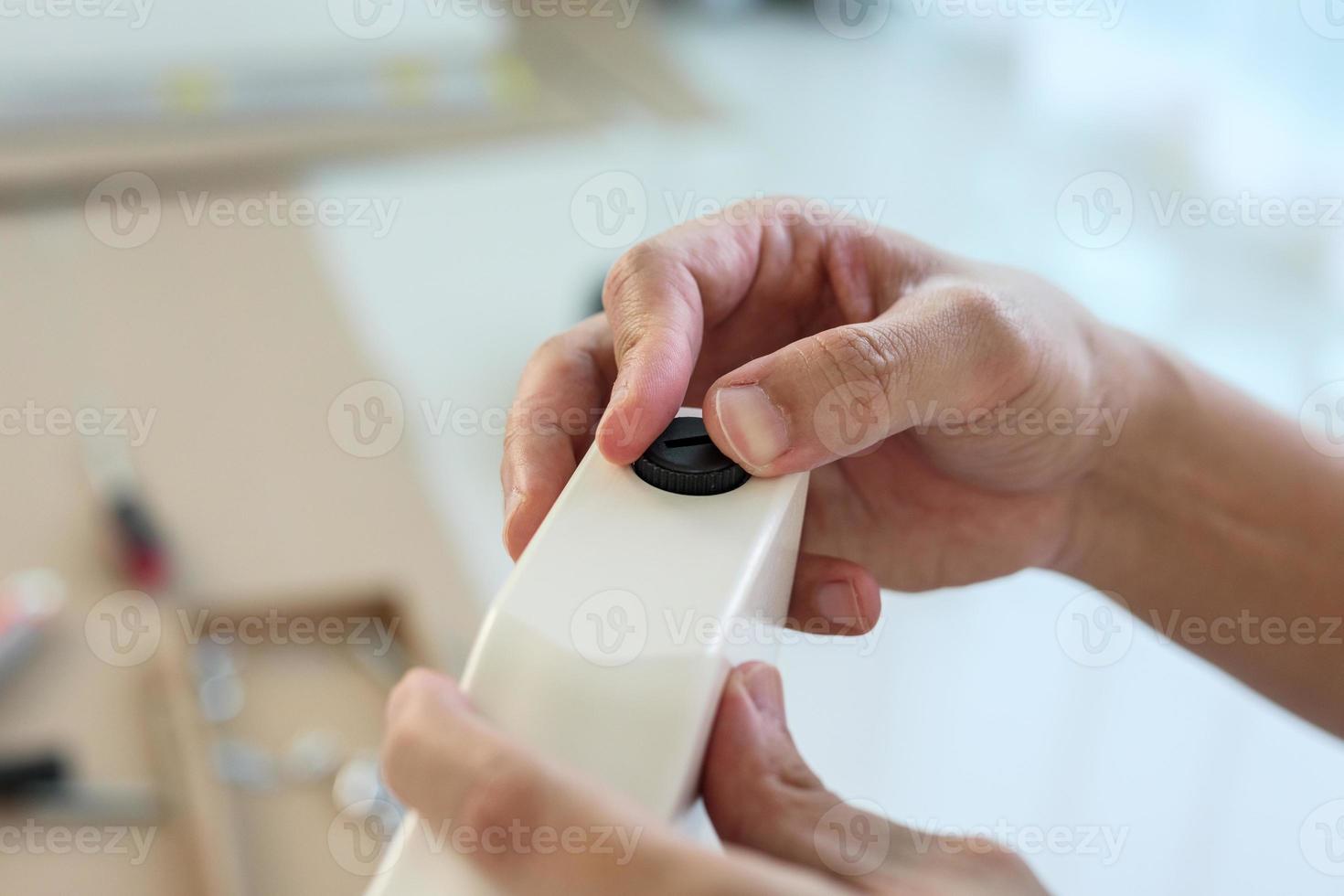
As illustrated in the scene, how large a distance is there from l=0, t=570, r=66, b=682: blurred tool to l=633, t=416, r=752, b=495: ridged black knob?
1.53 feet

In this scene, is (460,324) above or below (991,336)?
below

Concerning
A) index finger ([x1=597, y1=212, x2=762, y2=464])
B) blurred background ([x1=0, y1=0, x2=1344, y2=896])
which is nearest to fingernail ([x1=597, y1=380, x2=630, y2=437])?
index finger ([x1=597, y1=212, x2=762, y2=464])

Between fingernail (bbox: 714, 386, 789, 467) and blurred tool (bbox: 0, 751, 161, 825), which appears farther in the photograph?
blurred tool (bbox: 0, 751, 161, 825)

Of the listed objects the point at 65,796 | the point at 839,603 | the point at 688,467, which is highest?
the point at 688,467

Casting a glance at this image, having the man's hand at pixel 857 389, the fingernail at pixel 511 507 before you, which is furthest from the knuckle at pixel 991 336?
the fingernail at pixel 511 507

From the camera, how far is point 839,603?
0.62 m

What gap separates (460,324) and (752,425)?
66 cm

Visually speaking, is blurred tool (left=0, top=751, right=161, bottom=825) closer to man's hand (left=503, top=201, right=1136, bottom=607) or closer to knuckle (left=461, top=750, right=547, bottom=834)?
man's hand (left=503, top=201, right=1136, bottom=607)

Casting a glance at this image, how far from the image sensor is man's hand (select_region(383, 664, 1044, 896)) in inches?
12.7

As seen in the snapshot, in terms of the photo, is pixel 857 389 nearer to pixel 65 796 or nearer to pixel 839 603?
pixel 839 603

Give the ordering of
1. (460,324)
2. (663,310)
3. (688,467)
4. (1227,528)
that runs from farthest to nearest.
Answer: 1. (460,324)
2. (1227,528)
3. (663,310)
4. (688,467)

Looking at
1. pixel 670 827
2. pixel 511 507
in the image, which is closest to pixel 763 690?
pixel 670 827

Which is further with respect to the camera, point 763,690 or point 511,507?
point 511,507

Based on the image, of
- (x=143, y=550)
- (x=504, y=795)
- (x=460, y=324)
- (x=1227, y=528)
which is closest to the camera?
(x=504, y=795)
